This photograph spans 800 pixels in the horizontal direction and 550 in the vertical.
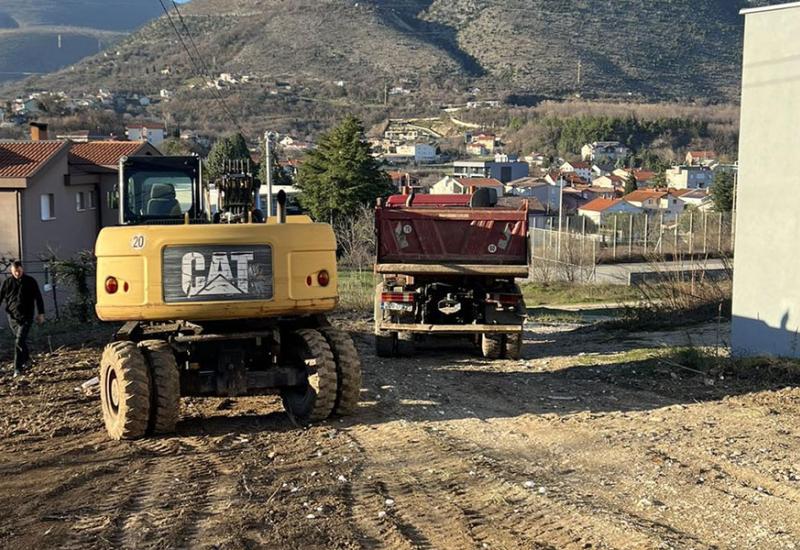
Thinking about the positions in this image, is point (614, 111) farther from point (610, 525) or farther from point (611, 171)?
point (610, 525)

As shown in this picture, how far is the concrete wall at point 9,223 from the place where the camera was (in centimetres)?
3372

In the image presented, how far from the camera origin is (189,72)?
12231cm

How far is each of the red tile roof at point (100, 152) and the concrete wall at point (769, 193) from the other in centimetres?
2919

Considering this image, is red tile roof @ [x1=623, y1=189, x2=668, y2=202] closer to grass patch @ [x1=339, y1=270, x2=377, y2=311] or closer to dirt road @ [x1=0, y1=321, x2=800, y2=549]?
grass patch @ [x1=339, y1=270, x2=377, y2=311]

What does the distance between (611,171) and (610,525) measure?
→ 93.9 metres

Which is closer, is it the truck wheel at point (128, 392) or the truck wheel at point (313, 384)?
the truck wheel at point (128, 392)

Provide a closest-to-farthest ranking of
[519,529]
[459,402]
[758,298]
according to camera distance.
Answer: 1. [519,529]
2. [459,402]
3. [758,298]

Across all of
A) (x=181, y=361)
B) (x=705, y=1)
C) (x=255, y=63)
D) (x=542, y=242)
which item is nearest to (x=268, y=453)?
(x=181, y=361)

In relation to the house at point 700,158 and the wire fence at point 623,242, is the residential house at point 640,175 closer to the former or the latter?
the house at point 700,158

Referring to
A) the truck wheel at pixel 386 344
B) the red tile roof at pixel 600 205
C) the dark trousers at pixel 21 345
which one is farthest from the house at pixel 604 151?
the dark trousers at pixel 21 345

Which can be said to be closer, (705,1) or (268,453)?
(268,453)

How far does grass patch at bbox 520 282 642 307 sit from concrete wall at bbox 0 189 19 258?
17.2 m

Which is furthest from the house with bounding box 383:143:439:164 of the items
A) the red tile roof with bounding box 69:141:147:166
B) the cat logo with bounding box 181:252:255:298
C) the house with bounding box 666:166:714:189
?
the cat logo with bounding box 181:252:255:298

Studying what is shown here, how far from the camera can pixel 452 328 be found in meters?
15.3
